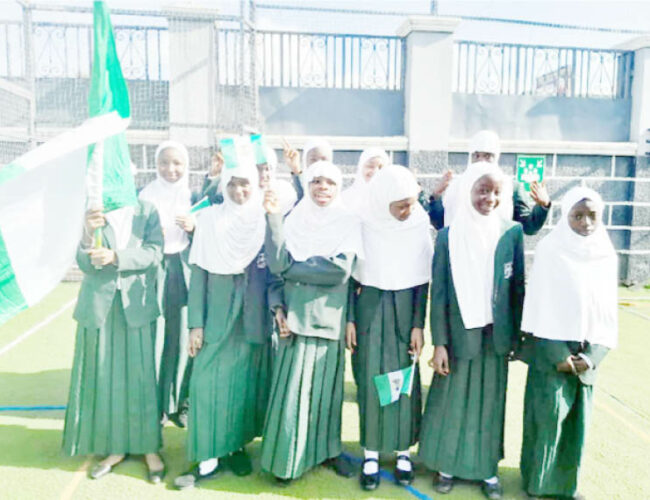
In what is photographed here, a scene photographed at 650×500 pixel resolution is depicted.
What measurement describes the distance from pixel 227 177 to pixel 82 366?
50.2 inches

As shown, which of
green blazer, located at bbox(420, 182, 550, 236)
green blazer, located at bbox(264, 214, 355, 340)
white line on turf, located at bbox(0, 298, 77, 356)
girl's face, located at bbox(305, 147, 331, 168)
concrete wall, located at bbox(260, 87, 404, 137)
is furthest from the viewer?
concrete wall, located at bbox(260, 87, 404, 137)

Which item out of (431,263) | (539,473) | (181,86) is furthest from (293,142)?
(539,473)

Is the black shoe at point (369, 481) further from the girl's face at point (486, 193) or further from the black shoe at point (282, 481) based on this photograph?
the girl's face at point (486, 193)

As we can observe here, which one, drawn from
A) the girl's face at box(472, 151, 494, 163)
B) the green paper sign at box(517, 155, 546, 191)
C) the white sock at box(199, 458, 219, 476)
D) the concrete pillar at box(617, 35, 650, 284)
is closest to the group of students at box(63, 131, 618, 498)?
the white sock at box(199, 458, 219, 476)

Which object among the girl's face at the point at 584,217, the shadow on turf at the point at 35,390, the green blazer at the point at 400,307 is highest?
the girl's face at the point at 584,217

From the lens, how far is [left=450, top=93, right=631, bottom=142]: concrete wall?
8.74 metres

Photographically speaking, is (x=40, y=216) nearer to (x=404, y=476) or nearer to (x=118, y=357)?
(x=118, y=357)

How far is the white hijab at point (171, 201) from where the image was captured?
3.62m

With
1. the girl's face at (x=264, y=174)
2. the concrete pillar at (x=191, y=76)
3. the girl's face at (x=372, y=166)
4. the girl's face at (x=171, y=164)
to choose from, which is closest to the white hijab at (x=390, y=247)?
the girl's face at (x=264, y=174)

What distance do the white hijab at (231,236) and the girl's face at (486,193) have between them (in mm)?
1093

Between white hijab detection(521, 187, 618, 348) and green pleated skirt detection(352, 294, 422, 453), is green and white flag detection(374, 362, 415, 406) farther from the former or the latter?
white hijab detection(521, 187, 618, 348)

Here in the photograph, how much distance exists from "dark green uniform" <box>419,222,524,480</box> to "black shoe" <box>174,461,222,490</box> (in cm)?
119

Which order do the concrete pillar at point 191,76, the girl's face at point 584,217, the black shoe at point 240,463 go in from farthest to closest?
the concrete pillar at point 191,76, the black shoe at point 240,463, the girl's face at point 584,217

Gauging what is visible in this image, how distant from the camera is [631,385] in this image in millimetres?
4609
